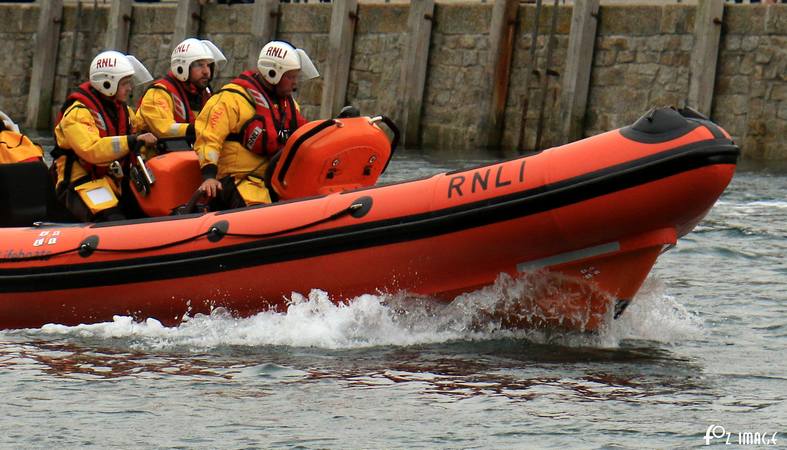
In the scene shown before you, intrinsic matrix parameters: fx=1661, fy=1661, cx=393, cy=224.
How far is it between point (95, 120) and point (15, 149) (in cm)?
53

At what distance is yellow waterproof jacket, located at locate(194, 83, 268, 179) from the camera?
26.4 ft

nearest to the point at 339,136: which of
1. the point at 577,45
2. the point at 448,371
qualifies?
the point at 448,371

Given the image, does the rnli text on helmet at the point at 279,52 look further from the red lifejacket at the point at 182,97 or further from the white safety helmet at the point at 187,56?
the red lifejacket at the point at 182,97

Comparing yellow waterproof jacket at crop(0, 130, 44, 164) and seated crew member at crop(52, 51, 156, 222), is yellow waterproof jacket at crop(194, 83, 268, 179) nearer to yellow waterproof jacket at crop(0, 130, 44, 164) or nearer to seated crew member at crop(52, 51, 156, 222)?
seated crew member at crop(52, 51, 156, 222)

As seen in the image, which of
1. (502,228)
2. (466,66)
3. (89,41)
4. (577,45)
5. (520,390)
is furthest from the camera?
(89,41)

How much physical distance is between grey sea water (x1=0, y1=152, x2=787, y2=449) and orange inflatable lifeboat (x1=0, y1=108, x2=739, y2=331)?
4.7 inches

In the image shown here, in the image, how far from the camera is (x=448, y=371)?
689 centimetres

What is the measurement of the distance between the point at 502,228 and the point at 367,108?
10166 millimetres

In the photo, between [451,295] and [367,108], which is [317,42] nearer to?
[367,108]

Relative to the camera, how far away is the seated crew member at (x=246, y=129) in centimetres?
807

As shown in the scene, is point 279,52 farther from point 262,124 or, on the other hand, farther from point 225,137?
point 225,137

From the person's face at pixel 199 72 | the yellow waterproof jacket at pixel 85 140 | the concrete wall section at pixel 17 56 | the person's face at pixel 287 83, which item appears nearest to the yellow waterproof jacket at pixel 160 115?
the person's face at pixel 199 72

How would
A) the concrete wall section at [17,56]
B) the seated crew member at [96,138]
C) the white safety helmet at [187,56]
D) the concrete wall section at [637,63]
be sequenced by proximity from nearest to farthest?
the seated crew member at [96,138]
the white safety helmet at [187,56]
the concrete wall section at [637,63]
the concrete wall section at [17,56]

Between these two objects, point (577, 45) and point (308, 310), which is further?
point (577, 45)
